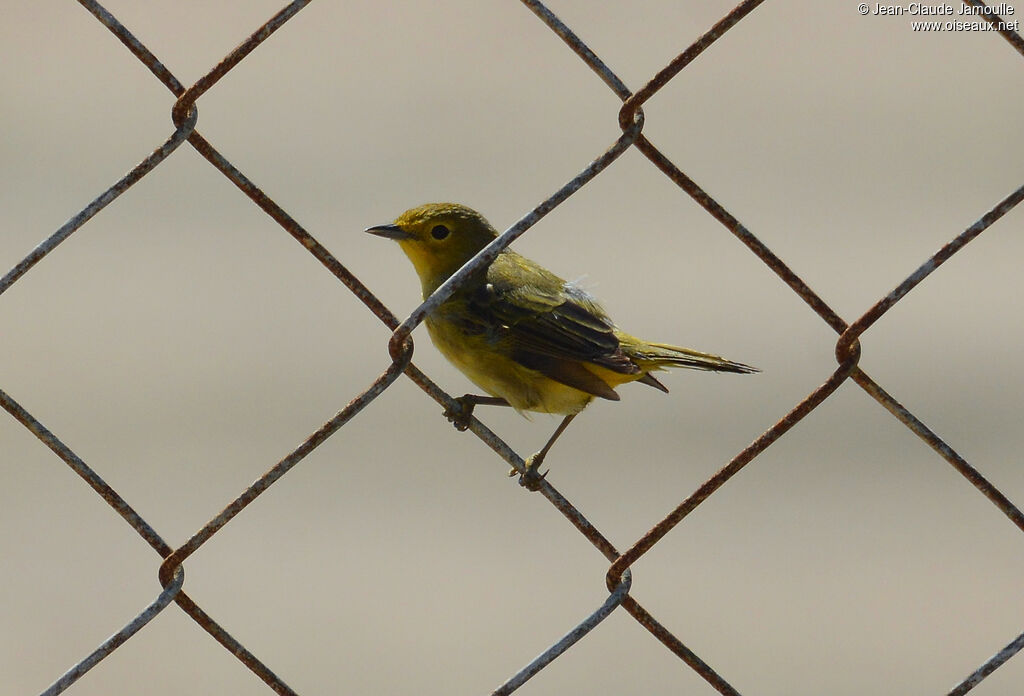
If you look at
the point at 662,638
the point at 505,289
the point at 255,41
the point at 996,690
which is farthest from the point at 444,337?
the point at 996,690

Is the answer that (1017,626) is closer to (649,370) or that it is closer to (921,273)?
(649,370)

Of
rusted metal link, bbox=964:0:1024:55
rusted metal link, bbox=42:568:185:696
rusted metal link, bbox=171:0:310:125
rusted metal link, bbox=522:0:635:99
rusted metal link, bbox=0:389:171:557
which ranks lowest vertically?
rusted metal link, bbox=42:568:185:696

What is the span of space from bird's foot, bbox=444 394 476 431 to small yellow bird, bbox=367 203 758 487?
23cm

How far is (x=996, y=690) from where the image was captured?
550 cm

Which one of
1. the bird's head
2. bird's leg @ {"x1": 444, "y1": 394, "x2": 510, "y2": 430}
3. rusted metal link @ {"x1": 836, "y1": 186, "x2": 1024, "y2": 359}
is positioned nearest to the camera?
rusted metal link @ {"x1": 836, "y1": 186, "x2": 1024, "y2": 359}

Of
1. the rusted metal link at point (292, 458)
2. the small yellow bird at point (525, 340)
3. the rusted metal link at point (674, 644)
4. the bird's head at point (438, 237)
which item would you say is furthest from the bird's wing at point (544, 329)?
the rusted metal link at point (292, 458)

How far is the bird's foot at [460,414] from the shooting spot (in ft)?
7.98

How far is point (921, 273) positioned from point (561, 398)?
172 centimetres

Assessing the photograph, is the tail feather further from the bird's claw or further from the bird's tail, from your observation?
the bird's claw

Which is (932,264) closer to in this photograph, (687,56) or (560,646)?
(687,56)

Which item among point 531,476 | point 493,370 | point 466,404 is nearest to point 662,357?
point 493,370

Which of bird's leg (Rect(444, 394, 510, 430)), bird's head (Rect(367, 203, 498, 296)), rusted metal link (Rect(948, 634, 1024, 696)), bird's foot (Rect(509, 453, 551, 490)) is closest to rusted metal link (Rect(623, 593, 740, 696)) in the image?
rusted metal link (Rect(948, 634, 1024, 696))

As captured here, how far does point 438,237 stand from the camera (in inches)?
143

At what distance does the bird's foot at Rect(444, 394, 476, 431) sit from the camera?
243 centimetres
